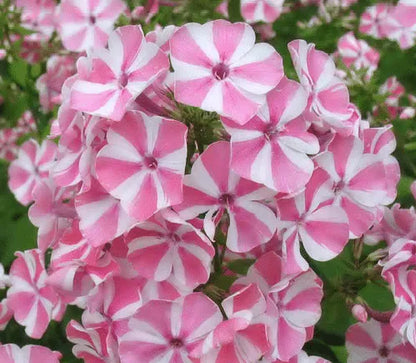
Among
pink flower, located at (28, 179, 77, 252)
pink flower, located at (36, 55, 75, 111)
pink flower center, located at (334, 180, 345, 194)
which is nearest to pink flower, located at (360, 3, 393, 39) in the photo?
pink flower, located at (36, 55, 75, 111)

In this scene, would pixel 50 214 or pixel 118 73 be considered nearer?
pixel 118 73

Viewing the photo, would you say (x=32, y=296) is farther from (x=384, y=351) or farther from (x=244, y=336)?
(x=384, y=351)

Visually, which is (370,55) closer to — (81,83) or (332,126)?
(332,126)

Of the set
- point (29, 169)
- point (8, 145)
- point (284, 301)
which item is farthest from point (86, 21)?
point (284, 301)

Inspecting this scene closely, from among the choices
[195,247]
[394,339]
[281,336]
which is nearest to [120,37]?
[195,247]

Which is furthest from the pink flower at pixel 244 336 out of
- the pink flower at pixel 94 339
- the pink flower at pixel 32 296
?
the pink flower at pixel 32 296

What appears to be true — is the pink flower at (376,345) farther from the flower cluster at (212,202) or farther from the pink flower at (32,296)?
the pink flower at (32,296)
